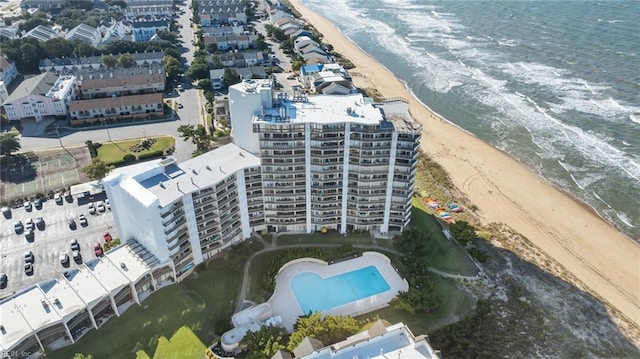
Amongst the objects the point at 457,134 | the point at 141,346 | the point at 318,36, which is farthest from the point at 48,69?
the point at 457,134

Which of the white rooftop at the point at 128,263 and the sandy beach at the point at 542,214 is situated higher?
the white rooftop at the point at 128,263

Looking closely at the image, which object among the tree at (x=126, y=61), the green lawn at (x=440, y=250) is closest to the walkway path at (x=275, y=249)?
the green lawn at (x=440, y=250)

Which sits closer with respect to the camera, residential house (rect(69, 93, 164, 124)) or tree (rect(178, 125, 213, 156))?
tree (rect(178, 125, 213, 156))

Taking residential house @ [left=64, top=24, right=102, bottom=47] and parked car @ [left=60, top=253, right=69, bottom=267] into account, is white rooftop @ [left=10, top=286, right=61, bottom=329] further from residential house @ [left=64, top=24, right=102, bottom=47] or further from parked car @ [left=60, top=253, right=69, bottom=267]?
residential house @ [left=64, top=24, right=102, bottom=47]

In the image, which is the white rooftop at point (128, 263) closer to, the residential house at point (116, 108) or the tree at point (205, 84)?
the residential house at point (116, 108)

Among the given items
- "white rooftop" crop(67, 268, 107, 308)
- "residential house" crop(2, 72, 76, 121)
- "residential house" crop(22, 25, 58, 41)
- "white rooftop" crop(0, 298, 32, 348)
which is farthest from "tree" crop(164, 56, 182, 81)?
"white rooftop" crop(0, 298, 32, 348)

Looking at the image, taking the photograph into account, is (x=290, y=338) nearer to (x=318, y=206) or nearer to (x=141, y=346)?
(x=141, y=346)
